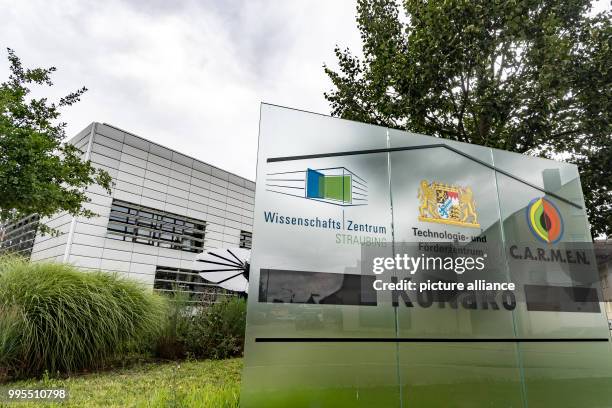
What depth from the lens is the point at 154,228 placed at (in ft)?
50.9

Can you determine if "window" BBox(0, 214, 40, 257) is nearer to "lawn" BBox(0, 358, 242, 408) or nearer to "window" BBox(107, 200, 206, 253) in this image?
"window" BBox(107, 200, 206, 253)

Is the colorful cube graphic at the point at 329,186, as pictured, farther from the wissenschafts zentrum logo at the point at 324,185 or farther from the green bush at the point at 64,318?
the green bush at the point at 64,318

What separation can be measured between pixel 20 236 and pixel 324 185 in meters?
17.5

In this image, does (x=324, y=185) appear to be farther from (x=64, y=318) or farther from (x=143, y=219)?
(x=143, y=219)

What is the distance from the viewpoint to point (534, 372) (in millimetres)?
4539

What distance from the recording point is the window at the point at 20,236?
15.3 meters

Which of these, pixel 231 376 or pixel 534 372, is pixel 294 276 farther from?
pixel 534 372

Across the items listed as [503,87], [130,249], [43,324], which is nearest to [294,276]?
[43,324]

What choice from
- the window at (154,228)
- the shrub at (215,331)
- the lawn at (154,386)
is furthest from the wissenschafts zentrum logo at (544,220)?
the window at (154,228)

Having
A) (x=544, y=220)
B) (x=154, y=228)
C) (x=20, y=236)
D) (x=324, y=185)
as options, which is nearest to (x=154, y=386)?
(x=324, y=185)

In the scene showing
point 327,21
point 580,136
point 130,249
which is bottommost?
point 130,249

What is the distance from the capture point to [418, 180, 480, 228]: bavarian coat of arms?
4.62 m

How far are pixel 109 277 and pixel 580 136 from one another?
10490mm

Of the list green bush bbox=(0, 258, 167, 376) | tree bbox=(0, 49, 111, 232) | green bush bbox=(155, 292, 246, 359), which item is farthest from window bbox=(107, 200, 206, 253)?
green bush bbox=(0, 258, 167, 376)
